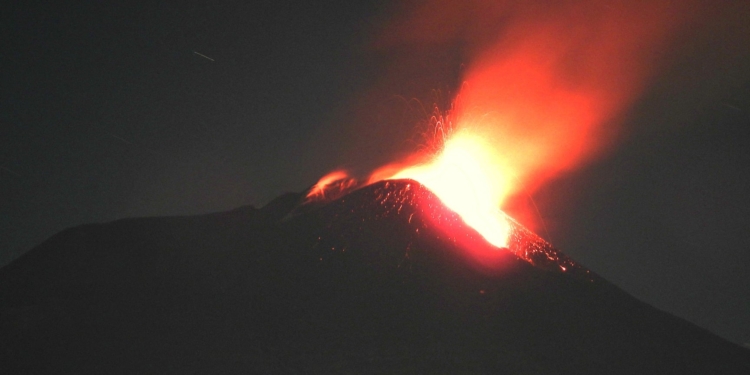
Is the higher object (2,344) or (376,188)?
(376,188)

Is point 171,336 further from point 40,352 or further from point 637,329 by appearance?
point 637,329

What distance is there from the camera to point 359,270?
1256 inches

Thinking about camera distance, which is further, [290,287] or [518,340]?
[290,287]

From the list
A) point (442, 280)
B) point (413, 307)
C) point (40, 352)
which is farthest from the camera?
point (442, 280)

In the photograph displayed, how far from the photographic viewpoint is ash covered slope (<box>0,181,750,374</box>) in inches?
974

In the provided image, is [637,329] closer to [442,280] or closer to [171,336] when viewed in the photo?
[442,280]

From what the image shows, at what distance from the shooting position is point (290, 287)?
3056cm

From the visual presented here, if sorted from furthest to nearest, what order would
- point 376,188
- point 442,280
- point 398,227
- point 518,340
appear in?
point 376,188 → point 398,227 → point 442,280 → point 518,340

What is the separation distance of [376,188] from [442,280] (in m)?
9.16

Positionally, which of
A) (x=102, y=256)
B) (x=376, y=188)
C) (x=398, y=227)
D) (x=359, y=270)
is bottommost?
(x=102, y=256)

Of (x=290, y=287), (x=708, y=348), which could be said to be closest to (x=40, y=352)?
(x=290, y=287)

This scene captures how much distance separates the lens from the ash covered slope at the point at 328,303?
24750 mm

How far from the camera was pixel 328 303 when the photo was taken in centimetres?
2902

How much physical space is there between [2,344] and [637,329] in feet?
92.1
